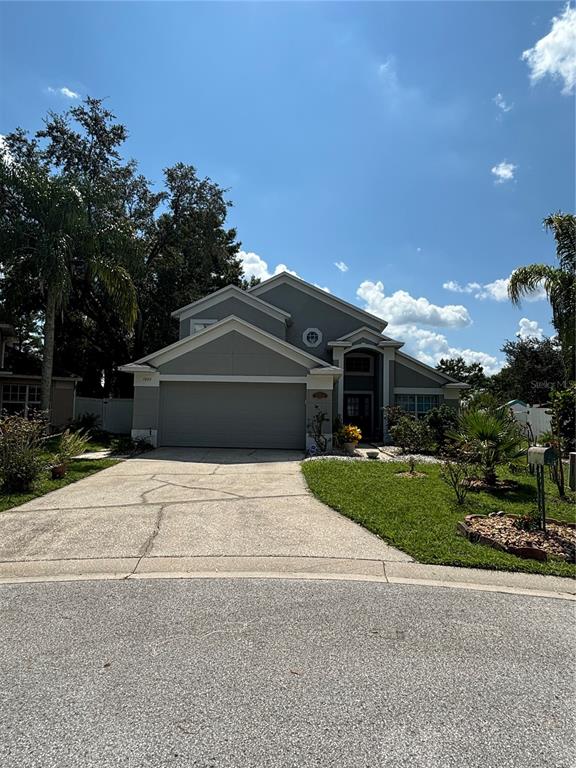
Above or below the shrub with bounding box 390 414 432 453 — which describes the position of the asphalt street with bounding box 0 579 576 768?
below

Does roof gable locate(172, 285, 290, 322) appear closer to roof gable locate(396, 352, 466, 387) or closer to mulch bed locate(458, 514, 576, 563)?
roof gable locate(396, 352, 466, 387)

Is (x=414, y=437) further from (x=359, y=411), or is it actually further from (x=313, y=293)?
(x=313, y=293)

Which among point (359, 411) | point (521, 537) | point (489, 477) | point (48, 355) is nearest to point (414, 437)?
point (359, 411)

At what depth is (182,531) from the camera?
6.48m

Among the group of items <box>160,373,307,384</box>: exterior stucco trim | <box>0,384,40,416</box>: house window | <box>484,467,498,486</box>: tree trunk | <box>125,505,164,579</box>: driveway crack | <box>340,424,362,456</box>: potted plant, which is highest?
<box>160,373,307,384</box>: exterior stucco trim

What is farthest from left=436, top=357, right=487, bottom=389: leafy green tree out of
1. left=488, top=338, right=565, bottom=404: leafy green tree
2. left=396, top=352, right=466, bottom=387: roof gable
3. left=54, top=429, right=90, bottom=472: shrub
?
left=54, top=429, right=90, bottom=472: shrub

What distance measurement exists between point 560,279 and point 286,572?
11.8 meters

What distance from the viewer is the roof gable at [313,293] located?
22.5 m

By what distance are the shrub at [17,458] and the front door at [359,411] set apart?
15.5 m

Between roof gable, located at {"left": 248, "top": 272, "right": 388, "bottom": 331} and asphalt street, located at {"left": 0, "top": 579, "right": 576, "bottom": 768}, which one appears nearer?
asphalt street, located at {"left": 0, "top": 579, "right": 576, "bottom": 768}

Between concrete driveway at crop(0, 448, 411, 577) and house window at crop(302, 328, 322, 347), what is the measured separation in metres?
12.7

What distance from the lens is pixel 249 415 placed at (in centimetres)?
1644

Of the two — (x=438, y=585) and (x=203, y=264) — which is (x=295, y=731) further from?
(x=203, y=264)

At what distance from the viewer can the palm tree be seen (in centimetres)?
1271
